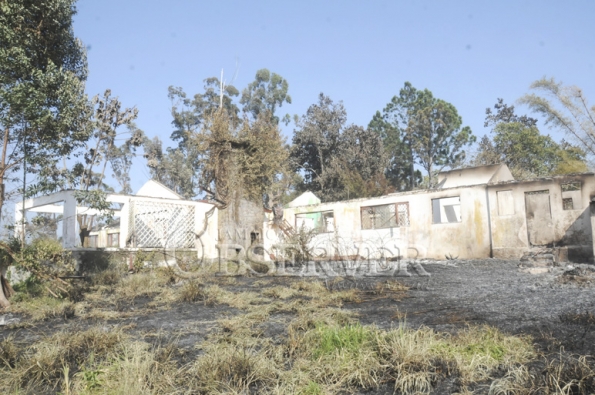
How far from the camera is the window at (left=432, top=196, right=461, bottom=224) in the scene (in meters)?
17.6

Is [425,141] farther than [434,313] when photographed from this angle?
Yes

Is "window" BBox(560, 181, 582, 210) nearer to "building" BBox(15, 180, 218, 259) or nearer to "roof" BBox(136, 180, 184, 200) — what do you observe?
"building" BBox(15, 180, 218, 259)

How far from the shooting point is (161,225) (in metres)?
16.0

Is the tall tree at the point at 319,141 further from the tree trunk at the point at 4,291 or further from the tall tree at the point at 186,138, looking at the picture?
the tree trunk at the point at 4,291

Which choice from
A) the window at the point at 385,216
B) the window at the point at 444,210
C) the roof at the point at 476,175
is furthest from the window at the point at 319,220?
the roof at the point at 476,175

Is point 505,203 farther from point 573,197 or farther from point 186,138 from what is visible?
point 186,138

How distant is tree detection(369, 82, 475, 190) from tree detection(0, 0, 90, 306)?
92.8 feet

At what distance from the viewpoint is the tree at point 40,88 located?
7.08 m

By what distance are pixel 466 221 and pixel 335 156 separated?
618 inches

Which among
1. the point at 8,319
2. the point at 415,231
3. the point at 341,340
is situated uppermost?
the point at 415,231

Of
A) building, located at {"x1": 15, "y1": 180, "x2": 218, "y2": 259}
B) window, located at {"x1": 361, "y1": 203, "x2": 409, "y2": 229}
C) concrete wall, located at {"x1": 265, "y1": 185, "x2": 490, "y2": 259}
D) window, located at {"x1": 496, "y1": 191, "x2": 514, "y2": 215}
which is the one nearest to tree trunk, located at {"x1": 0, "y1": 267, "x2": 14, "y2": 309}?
building, located at {"x1": 15, "y1": 180, "x2": 218, "y2": 259}

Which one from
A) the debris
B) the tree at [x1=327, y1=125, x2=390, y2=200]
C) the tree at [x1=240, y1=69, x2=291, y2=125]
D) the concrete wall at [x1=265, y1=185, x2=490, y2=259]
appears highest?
the tree at [x1=240, y1=69, x2=291, y2=125]

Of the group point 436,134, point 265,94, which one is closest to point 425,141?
point 436,134

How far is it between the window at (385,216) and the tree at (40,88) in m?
12.3
